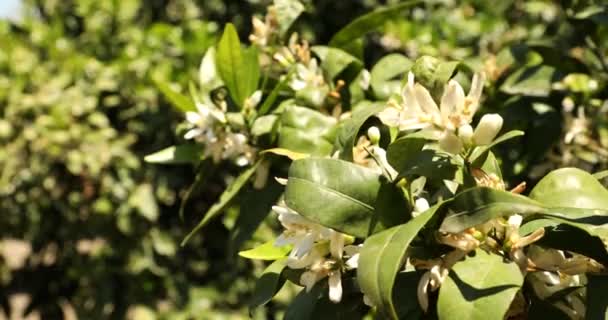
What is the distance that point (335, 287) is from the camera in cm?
95

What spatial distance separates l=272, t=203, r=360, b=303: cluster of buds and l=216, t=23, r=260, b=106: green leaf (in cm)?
49

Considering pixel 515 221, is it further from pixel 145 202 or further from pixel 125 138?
pixel 125 138

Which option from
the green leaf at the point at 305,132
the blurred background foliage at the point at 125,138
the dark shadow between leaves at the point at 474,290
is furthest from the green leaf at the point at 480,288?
the blurred background foliage at the point at 125,138

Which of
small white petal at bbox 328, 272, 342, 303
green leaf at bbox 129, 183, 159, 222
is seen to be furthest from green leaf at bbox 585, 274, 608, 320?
green leaf at bbox 129, 183, 159, 222

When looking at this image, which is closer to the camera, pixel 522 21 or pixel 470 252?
pixel 470 252

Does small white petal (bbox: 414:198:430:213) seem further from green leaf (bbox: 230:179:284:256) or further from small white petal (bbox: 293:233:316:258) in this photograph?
green leaf (bbox: 230:179:284:256)

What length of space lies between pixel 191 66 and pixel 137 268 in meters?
0.78

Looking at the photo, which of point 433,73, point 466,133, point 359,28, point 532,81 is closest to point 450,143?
point 466,133

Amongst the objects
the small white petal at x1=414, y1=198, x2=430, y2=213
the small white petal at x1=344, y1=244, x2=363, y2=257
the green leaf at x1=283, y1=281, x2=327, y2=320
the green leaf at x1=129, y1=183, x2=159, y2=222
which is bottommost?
the green leaf at x1=129, y1=183, x2=159, y2=222

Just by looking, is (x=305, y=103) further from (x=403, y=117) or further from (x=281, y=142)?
(x=403, y=117)

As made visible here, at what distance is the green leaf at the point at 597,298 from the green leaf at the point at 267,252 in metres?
0.42

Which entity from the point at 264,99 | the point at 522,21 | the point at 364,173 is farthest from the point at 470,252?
the point at 522,21

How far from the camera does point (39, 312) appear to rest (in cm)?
346

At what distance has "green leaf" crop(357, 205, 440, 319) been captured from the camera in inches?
A: 30.7
